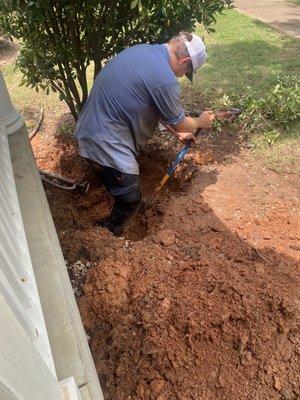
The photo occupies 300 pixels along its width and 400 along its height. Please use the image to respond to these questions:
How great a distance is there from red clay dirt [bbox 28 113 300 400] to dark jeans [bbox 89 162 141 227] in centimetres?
29

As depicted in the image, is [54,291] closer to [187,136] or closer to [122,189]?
[122,189]

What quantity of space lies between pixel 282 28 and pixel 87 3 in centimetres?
703

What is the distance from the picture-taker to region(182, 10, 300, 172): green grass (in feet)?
15.2

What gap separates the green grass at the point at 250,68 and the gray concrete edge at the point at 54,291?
270 cm

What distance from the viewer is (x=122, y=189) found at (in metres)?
3.72

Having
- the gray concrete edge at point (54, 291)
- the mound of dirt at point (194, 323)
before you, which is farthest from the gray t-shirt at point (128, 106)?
the mound of dirt at point (194, 323)

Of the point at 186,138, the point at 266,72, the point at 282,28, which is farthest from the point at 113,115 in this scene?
the point at 282,28

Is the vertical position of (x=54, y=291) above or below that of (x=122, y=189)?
above

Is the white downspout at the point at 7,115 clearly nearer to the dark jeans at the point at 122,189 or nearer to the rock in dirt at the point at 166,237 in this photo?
the dark jeans at the point at 122,189

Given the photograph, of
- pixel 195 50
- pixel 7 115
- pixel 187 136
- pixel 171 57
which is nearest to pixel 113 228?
pixel 187 136

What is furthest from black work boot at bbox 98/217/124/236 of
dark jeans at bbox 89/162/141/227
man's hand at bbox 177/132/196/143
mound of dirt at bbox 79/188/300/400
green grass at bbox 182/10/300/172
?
green grass at bbox 182/10/300/172

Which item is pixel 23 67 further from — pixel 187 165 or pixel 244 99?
pixel 244 99

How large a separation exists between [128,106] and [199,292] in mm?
1735

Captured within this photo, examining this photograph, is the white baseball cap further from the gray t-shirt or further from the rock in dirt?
the rock in dirt
